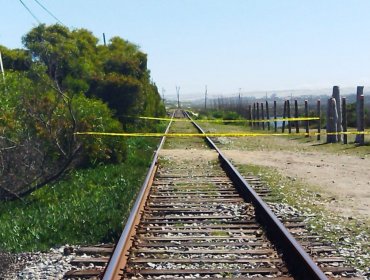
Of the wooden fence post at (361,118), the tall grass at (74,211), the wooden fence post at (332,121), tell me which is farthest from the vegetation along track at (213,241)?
the wooden fence post at (332,121)

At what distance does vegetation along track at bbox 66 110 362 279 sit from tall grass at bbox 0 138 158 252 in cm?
43

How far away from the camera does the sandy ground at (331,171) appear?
9.36 meters

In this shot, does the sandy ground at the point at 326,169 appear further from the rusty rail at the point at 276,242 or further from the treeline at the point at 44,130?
the treeline at the point at 44,130

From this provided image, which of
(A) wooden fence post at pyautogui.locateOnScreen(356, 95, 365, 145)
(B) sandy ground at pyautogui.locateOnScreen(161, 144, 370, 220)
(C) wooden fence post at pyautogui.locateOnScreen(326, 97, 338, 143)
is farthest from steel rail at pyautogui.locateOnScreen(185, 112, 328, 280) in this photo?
(C) wooden fence post at pyautogui.locateOnScreen(326, 97, 338, 143)

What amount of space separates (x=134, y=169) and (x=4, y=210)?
4.43 metres

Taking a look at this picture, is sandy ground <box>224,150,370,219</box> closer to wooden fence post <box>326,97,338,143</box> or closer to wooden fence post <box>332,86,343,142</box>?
wooden fence post <box>326,97,338,143</box>

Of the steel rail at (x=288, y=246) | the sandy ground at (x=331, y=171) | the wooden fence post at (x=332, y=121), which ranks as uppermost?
the wooden fence post at (x=332, y=121)

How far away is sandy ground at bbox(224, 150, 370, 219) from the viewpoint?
9.36 m

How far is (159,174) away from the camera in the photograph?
12953mm

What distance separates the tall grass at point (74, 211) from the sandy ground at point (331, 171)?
3.31 metres

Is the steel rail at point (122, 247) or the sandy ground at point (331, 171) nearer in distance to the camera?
the steel rail at point (122, 247)

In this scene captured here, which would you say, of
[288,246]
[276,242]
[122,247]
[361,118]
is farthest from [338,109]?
[122,247]

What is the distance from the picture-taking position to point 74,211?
8.87 m

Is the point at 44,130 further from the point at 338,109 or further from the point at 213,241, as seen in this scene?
the point at 338,109
